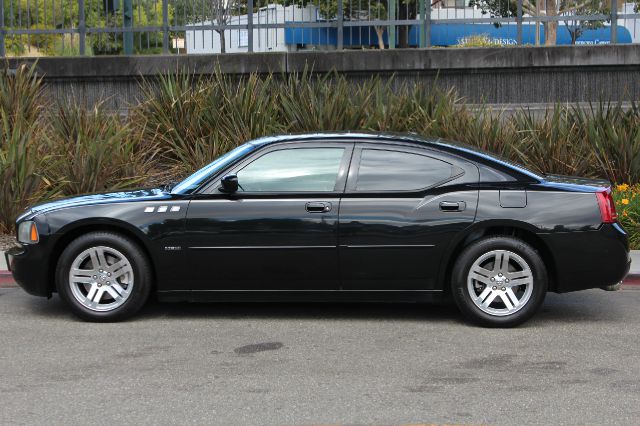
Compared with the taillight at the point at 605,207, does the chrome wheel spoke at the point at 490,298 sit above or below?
below

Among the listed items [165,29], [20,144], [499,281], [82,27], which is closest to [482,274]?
[499,281]

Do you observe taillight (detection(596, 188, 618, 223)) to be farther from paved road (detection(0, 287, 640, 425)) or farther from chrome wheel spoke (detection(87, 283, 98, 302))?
chrome wheel spoke (detection(87, 283, 98, 302))

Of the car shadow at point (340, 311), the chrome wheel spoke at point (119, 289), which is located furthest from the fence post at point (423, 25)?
the chrome wheel spoke at point (119, 289)

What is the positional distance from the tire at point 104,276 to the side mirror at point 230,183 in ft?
2.70

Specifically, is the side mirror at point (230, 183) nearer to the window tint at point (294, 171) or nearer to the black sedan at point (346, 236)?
the black sedan at point (346, 236)

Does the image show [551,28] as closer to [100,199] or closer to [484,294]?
[484,294]

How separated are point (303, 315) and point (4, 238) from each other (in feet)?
15.2

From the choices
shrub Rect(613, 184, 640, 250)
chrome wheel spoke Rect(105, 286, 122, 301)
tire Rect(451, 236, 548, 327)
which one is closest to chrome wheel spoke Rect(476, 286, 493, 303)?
tire Rect(451, 236, 548, 327)

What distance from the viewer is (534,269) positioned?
765cm

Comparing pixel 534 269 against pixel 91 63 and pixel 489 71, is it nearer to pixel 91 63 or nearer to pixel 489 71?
pixel 489 71

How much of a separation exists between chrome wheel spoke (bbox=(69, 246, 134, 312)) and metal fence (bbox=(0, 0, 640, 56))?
26.2 feet

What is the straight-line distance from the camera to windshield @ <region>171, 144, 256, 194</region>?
798 cm

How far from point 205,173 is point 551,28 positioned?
8.51m

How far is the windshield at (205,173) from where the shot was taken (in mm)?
7977
